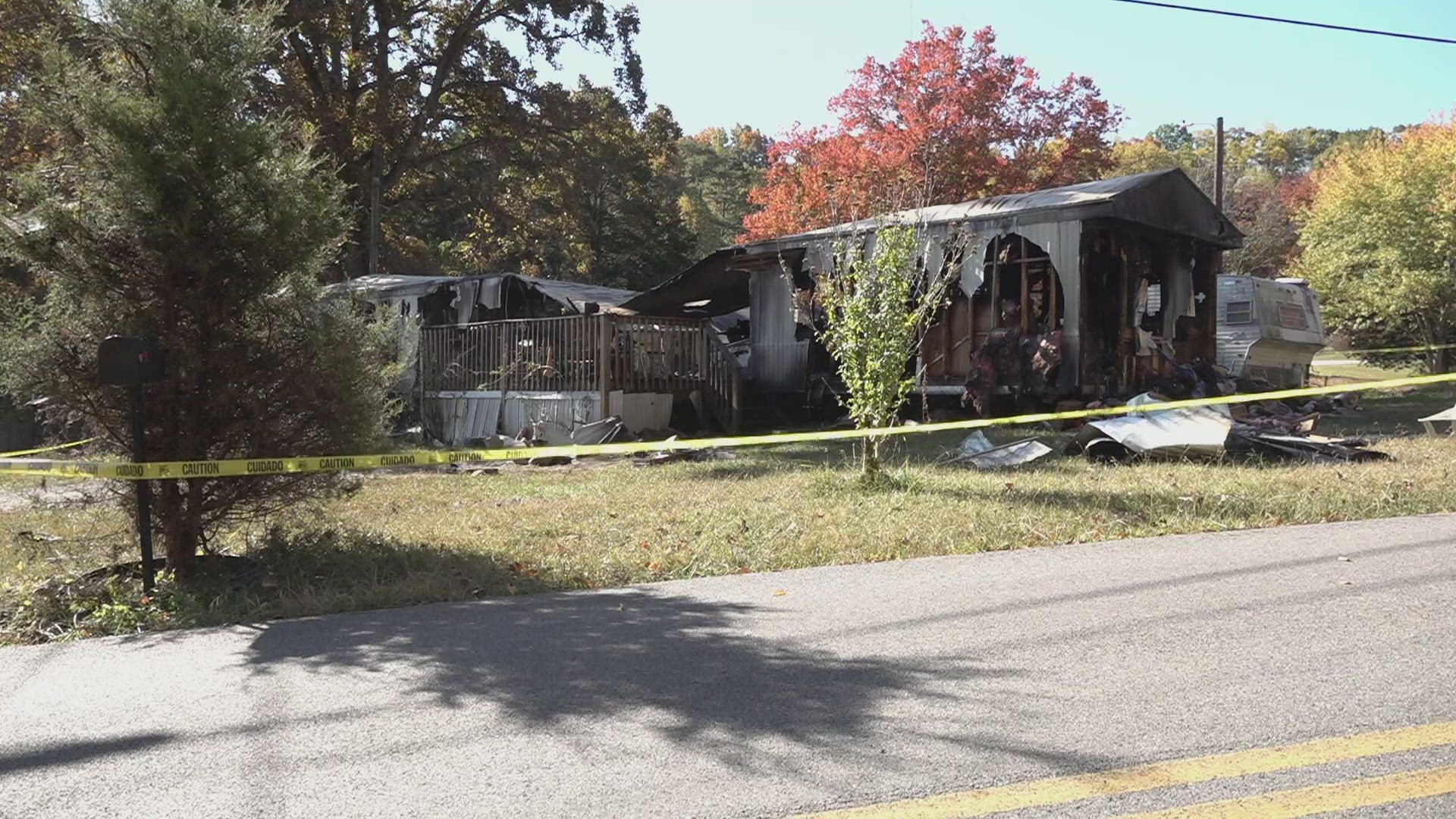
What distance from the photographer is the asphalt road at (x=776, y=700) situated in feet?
11.0

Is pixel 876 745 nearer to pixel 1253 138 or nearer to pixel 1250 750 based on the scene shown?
pixel 1250 750

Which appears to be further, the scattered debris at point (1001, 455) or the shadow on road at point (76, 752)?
the scattered debris at point (1001, 455)

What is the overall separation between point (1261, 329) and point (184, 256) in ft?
74.2

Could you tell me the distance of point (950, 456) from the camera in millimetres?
13164

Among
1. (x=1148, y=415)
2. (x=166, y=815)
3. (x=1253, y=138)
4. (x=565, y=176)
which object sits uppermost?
(x=1253, y=138)

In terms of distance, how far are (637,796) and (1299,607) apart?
3.84 m

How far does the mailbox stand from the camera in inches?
238

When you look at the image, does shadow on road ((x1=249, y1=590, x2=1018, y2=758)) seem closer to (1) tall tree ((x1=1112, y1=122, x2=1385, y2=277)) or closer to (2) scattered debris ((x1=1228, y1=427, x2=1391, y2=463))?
(2) scattered debris ((x1=1228, y1=427, x2=1391, y2=463))

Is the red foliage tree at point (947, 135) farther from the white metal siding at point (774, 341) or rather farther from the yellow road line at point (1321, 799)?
the yellow road line at point (1321, 799)

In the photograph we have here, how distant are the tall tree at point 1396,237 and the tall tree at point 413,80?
69.7 feet

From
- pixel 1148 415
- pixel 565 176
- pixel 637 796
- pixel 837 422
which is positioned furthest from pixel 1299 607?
pixel 565 176

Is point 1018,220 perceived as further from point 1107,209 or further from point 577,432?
point 577,432

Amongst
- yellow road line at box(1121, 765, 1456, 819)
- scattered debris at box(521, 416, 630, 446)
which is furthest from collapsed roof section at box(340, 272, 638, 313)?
yellow road line at box(1121, 765, 1456, 819)

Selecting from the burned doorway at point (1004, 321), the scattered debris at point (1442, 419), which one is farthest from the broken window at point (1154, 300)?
the scattered debris at point (1442, 419)
